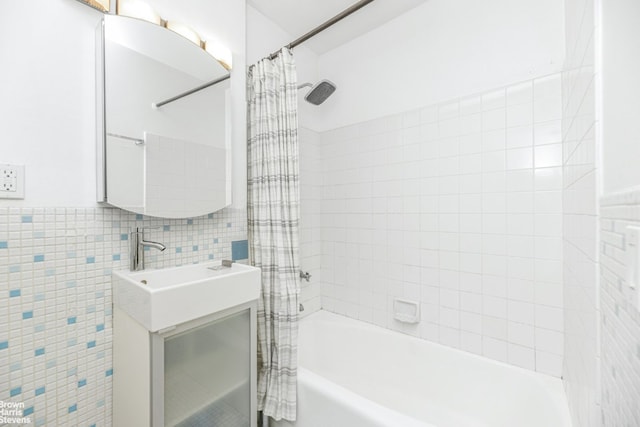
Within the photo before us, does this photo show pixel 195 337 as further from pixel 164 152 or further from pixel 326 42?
pixel 326 42

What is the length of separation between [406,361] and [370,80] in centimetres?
192

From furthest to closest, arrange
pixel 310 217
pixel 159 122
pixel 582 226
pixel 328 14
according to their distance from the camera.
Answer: pixel 310 217, pixel 328 14, pixel 159 122, pixel 582 226

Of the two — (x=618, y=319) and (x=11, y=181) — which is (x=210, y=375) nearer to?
(x=11, y=181)

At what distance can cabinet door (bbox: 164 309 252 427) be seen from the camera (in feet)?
3.25

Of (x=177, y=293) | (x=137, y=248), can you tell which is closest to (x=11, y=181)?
(x=137, y=248)

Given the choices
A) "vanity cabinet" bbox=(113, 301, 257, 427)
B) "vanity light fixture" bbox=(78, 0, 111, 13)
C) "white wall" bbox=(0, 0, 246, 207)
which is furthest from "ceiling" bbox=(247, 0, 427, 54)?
"vanity cabinet" bbox=(113, 301, 257, 427)

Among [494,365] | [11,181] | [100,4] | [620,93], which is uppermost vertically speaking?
[100,4]

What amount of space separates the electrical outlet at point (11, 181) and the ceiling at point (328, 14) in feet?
5.01

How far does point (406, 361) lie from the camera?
165 centimetres

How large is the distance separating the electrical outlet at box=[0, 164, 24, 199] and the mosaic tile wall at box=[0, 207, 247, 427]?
50mm

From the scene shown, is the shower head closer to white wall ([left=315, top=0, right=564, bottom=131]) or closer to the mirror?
white wall ([left=315, top=0, right=564, bottom=131])

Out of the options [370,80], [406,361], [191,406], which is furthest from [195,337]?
[370,80]

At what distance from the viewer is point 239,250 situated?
59.4 inches

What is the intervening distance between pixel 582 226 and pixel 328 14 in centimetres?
182
